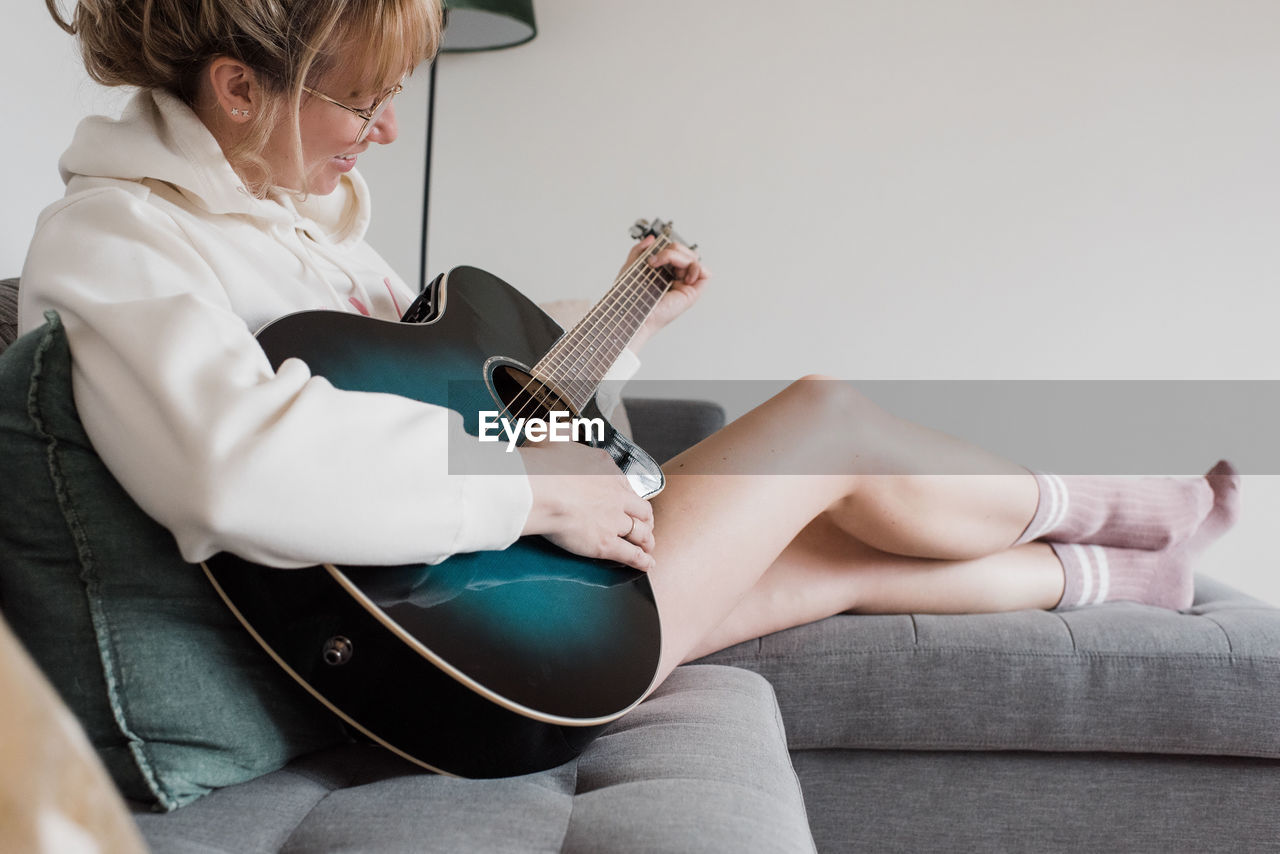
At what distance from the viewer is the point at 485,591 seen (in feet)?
2.67

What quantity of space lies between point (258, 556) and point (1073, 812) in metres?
1.03

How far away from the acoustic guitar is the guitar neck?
0.20ft

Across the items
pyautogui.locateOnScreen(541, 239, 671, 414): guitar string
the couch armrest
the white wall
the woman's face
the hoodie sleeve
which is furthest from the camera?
the white wall

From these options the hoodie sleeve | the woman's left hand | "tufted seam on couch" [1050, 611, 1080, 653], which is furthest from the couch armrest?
the hoodie sleeve

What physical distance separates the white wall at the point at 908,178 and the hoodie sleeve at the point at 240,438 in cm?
180

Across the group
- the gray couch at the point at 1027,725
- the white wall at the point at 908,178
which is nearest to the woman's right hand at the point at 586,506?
the gray couch at the point at 1027,725

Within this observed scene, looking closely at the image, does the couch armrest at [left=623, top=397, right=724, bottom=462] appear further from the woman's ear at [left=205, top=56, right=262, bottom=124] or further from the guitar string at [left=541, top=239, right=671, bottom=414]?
the woman's ear at [left=205, top=56, right=262, bottom=124]

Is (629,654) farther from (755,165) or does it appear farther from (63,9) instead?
(755,165)

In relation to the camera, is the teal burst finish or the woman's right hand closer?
the teal burst finish

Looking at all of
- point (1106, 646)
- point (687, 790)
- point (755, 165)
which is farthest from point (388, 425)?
point (755, 165)

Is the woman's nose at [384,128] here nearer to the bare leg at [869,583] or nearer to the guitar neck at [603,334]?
the guitar neck at [603,334]

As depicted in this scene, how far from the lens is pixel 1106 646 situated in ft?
4.05

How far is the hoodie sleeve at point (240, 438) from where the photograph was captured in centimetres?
70

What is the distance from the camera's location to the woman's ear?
→ 0.98 m
